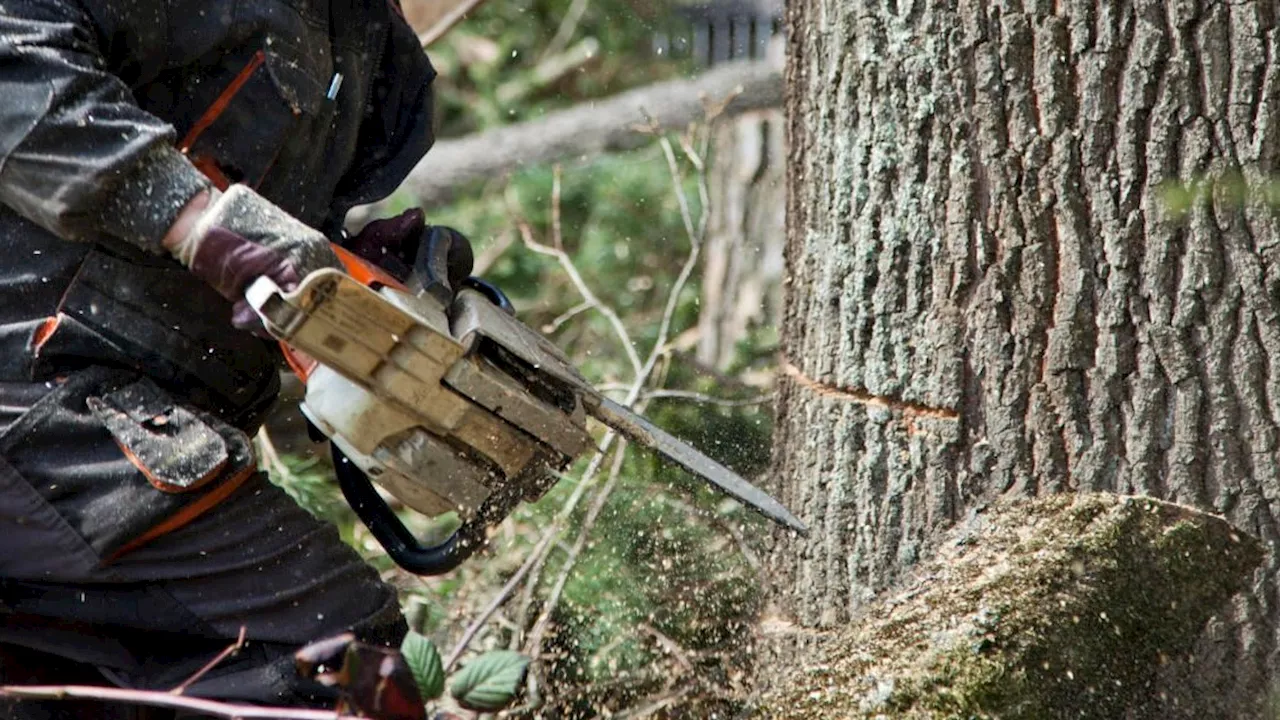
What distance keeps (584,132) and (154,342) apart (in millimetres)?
3826

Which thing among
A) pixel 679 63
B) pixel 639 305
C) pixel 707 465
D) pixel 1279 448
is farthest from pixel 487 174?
pixel 1279 448

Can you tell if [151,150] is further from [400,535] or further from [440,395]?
[400,535]

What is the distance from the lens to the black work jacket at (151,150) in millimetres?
1988

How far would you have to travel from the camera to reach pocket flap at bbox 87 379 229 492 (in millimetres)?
2135

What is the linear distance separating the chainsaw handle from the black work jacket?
0.23m

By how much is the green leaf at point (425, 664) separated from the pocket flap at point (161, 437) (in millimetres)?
662

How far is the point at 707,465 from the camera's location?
250 cm

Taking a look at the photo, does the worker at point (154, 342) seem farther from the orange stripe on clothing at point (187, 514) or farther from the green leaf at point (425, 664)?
the green leaf at point (425, 664)

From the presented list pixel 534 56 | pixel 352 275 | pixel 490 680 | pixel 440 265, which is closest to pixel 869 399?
pixel 440 265

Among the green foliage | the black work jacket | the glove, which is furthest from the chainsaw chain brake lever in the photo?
the green foliage

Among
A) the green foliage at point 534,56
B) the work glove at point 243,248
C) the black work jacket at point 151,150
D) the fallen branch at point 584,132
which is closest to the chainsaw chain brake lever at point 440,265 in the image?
the black work jacket at point 151,150

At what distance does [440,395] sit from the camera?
2203mm

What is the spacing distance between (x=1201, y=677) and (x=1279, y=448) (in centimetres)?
43

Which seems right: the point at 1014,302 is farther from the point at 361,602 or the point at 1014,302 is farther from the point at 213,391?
the point at 213,391
